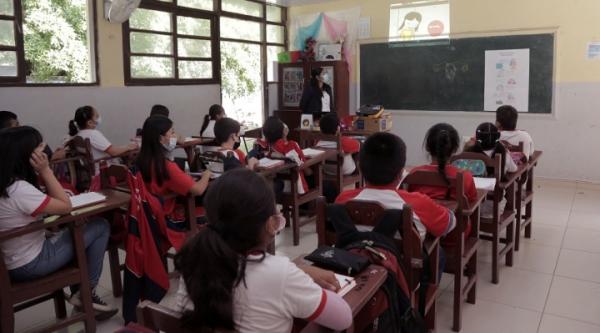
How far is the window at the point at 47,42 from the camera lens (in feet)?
14.4

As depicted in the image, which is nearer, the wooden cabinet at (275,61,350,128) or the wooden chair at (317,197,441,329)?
the wooden chair at (317,197,441,329)

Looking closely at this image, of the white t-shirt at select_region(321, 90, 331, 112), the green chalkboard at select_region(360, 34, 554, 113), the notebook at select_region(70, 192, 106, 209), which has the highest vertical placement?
the green chalkboard at select_region(360, 34, 554, 113)

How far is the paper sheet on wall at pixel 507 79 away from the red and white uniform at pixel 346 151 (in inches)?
106

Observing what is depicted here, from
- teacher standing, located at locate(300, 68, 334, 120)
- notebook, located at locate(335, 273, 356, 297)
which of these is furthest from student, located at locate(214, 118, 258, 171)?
teacher standing, located at locate(300, 68, 334, 120)

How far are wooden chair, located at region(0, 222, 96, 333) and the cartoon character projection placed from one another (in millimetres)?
5329

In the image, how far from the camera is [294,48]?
7621 millimetres

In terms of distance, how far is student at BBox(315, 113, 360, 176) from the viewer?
411 cm

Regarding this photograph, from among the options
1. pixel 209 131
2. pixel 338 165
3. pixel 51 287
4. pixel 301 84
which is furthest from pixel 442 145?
pixel 301 84

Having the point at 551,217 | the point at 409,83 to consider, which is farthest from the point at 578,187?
the point at 409,83

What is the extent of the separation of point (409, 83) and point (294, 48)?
6.41ft

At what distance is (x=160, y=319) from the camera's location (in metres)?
1.16

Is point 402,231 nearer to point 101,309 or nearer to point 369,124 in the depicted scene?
point 101,309

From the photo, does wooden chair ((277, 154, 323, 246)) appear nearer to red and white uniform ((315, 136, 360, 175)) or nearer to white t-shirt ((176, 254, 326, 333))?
red and white uniform ((315, 136, 360, 175))

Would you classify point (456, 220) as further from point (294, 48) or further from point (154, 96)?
point (294, 48)
